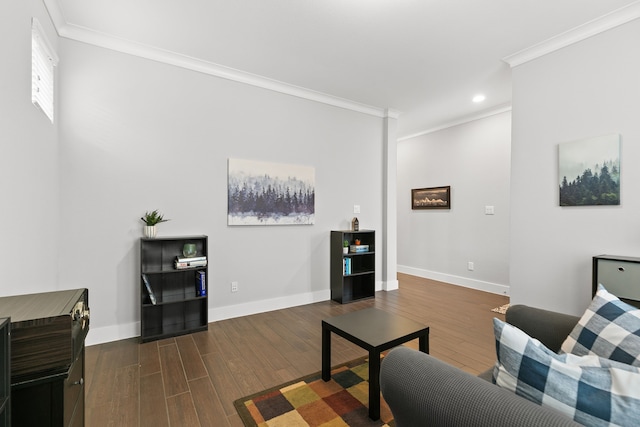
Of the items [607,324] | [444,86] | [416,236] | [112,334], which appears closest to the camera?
[607,324]

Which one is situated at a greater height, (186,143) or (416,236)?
(186,143)

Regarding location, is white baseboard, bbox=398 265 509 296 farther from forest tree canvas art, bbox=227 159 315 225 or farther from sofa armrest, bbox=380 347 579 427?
sofa armrest, bbox=380 347 579 427

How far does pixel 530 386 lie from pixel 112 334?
11.0 feet

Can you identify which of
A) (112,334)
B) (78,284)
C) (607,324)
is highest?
(607,324)

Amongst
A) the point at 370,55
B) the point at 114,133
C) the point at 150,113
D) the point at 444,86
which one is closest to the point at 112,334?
the point at 114,133

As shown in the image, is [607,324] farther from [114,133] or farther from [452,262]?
[452,262]

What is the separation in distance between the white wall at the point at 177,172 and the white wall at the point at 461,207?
2.19 m

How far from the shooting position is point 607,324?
3.49 feet

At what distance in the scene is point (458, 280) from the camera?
17.1ft

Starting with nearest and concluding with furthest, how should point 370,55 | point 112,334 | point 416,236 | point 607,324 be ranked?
point 607,324 → point 112,334 → point 370,55 → point 416,236

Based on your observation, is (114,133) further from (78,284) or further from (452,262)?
(452,262)

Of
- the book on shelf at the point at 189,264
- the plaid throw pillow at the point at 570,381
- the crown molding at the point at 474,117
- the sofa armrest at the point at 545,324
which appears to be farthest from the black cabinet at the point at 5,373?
the crown molding at the point at 474,117

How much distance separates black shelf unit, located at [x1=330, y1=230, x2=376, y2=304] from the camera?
413cm

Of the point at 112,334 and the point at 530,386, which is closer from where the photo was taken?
the point at 530,386
